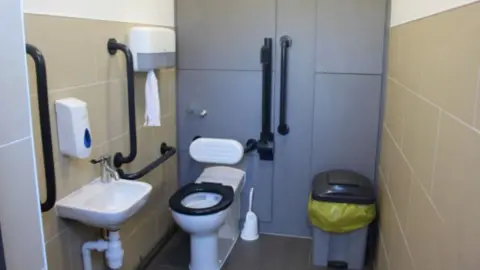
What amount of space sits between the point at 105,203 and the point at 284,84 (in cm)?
142

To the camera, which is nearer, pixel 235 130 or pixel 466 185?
pixel 466 185

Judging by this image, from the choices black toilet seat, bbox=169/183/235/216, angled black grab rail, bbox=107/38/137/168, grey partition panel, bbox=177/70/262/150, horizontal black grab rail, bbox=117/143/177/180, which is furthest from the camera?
grey partition panel, bbox=177/70/262/150

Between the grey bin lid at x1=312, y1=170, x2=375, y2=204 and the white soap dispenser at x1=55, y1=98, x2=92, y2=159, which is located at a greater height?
the white soap dispenser at x1=55, y1=98, x2=92, y2=159

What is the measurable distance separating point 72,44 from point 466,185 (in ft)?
5.37

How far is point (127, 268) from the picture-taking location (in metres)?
2.57

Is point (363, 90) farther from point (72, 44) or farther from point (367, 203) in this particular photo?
point (72, 44)

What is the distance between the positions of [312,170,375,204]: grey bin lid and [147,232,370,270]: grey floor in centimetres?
51

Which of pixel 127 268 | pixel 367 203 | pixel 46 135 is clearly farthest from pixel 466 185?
pixel 127 268

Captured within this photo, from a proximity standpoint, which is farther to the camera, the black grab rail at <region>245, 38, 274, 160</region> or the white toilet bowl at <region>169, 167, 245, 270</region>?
the black grab rail at <region>245, 38, 274, 160</region>

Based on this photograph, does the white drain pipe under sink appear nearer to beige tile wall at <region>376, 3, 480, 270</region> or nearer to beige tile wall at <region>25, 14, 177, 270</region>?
beige tile wall at <region>25, 14, 177, 270</region>

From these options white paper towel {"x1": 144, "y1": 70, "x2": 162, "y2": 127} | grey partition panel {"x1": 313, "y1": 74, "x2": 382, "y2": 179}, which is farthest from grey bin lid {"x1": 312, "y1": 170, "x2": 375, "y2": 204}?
white paper towel {"x1": 144, "y1": 70, "x2": 162, "y2": 127}

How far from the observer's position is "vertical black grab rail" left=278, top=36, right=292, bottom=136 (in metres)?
2.84

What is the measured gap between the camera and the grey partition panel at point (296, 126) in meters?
2.83

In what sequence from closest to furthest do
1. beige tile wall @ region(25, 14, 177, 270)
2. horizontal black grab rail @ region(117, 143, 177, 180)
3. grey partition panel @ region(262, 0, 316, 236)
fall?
beige tile wall @ region(25, 14, 177, 270)
horizontal black grab rail @ region(117, 143, 177, 180)
grey partition panel @ region(262, 0, 316, 236)
